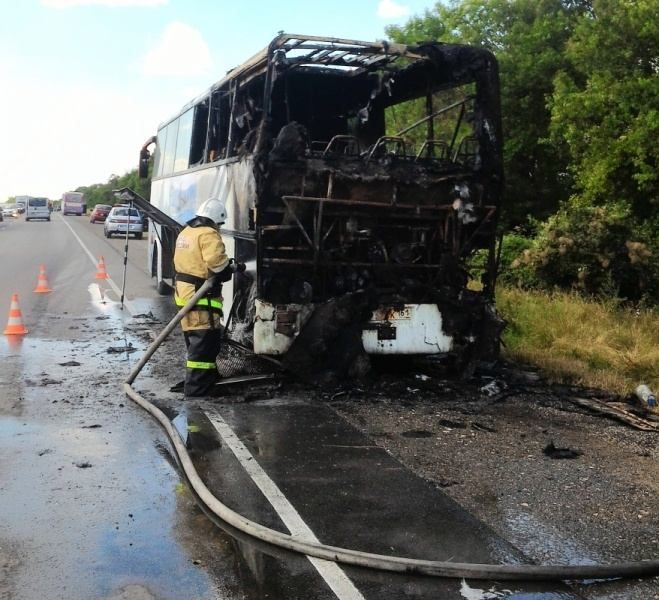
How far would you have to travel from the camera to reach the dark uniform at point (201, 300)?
21.6ft

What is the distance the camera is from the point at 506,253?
1455 cm

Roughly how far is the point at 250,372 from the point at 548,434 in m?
2.84

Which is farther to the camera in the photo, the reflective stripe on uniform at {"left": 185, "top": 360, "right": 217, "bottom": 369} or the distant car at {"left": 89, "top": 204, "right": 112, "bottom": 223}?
the distant car at {"left": 89, "top": 204, "right": 112, "bottom": 223}

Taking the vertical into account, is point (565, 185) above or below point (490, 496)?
above

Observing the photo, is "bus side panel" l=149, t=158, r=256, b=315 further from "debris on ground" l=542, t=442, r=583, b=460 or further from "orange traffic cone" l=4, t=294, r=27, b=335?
"debris on ground" l=542, t=442, r=583, b=460

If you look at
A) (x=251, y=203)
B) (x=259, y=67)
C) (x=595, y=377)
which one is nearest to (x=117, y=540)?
(x=251, y=203)

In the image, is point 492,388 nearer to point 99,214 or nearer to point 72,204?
point 99,214

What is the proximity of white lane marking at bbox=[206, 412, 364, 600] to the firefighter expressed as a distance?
0.59 metres

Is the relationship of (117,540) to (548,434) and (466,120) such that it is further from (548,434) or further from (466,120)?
(466,120)

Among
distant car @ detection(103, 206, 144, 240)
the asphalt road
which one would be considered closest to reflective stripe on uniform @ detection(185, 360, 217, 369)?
the asphalt road

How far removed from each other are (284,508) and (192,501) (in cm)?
53

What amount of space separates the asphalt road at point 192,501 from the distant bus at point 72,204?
6932cm

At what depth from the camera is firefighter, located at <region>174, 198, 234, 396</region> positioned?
657 cm

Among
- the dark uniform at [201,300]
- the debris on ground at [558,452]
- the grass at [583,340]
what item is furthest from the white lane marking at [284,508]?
the grass at [583,340]
